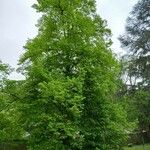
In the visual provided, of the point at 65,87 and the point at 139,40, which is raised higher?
the point at 139,40

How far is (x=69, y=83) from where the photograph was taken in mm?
23531

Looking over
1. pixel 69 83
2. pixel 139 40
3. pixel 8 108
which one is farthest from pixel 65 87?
pixel 139 40

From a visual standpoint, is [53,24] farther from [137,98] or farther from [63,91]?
[137,98]

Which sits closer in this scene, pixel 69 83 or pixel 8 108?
pixel 69 83

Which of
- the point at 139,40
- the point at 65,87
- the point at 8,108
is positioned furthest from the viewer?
the point at 139,40

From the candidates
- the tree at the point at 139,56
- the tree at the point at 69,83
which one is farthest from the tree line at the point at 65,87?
the tree at the point at 139,56

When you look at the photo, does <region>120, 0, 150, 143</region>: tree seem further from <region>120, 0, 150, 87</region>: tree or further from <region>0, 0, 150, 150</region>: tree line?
<region>0, 0, 150, 150</region>: tree line

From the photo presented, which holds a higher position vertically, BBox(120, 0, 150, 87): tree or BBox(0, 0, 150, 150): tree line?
BBox(120, 0, 150, 87): tree

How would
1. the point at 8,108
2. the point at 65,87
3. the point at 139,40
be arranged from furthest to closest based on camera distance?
1. the point at 139,40
2. the point at 8,108
3. the point at 65,87

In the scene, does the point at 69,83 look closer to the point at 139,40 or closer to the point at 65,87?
the point at 65,87

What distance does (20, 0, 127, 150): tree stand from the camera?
23500 mm

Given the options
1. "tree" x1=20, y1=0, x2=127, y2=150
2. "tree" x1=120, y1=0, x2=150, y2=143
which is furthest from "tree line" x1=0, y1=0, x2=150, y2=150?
"tree" x1=120, y1=0, x2=150, y2=143

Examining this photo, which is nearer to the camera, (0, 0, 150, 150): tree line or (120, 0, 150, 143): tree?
(0, 0, 150, 150): tree line

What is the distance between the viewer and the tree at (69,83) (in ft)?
77.1
